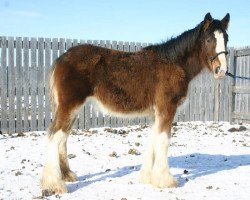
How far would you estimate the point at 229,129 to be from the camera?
12.2 metres

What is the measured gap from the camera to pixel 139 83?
20.5 ft

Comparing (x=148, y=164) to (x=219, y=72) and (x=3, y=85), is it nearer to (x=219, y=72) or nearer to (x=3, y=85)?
(x=219, y=72)

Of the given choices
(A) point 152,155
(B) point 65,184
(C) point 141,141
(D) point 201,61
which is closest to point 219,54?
(D) point 201,61

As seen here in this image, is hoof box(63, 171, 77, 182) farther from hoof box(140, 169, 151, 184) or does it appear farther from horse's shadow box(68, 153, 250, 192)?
hoof box(140, 169, 151, 184)

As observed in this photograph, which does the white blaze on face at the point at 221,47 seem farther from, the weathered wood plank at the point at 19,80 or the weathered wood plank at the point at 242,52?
the weathered wood plank at the point at 242,52

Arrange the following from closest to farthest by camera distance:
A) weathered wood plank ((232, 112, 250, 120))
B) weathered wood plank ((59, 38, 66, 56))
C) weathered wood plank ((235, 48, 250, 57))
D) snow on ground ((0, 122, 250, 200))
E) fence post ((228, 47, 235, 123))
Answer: snow on ground ((0, 122, 250, 200)) < weathered wood plank ((59, 38, 66, 56)) < weathered wood plank ((232, 112, 250, 120)) < weathered wood plank ((235, 48, 250, 57)) < fence post ((228, 47, 235, 123))

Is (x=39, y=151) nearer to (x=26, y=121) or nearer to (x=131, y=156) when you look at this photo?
(x=131, y=156)

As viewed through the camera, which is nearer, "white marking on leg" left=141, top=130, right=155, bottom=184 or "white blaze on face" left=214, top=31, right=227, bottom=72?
"white blaze on face" left=214, top=31, right=227, bottom=72

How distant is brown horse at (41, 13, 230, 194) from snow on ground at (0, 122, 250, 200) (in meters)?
0.41

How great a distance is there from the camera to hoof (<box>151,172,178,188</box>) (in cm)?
606

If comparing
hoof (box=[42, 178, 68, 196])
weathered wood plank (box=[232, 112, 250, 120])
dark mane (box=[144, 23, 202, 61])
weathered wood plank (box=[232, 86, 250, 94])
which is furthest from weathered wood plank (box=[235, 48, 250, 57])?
hoof (box=[42, 178, 68, 196])

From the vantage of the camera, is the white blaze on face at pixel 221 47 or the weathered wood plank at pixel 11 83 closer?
the white blaze on face at pixel 221 47

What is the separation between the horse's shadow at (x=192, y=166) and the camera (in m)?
6.55

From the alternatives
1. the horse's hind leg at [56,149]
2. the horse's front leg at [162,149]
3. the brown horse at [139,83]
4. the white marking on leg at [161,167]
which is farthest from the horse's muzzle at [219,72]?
the horse's hind leg at [56,149]
